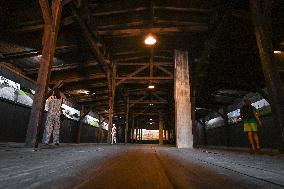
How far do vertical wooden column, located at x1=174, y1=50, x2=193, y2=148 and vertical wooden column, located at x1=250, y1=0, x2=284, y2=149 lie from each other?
401cm

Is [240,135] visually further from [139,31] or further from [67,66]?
[67,66]

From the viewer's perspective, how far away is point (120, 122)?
93.2ft

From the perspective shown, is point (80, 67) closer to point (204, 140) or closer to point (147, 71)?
point (147, 71)

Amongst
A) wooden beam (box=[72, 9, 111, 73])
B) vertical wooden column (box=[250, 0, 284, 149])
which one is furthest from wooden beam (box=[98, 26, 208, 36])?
vertical wooden column (box=[250, 0, 284, 149])

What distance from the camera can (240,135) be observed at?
12.8 m

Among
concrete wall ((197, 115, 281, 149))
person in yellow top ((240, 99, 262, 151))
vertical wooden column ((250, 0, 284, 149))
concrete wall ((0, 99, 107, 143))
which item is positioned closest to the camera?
vertical wooden column ((250, 0, 284, 149))

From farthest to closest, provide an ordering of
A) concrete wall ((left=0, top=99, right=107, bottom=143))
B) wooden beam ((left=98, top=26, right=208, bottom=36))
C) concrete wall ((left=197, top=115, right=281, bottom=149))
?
concrete wall ((left=197, top=115, right=281, bottom=149))
concrete wall ((left=0, top=99, right=107, bottom=143))
wooden beam ((left=98, top=26, right=208, bottom=36))

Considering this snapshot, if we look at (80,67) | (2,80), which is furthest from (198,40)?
(2,80)

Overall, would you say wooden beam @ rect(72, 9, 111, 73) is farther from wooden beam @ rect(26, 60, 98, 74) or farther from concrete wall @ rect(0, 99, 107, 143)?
concrete wall @ rect(0, 99, 107, 143)

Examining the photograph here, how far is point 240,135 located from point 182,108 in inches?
261

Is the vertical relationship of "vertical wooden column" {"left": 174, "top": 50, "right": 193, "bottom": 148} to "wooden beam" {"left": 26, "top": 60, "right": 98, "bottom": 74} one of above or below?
below

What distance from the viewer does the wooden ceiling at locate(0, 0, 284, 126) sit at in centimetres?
668

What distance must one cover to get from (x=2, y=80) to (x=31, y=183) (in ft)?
31.7

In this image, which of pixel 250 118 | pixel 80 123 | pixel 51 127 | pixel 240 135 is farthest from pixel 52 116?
pixel 240 135
